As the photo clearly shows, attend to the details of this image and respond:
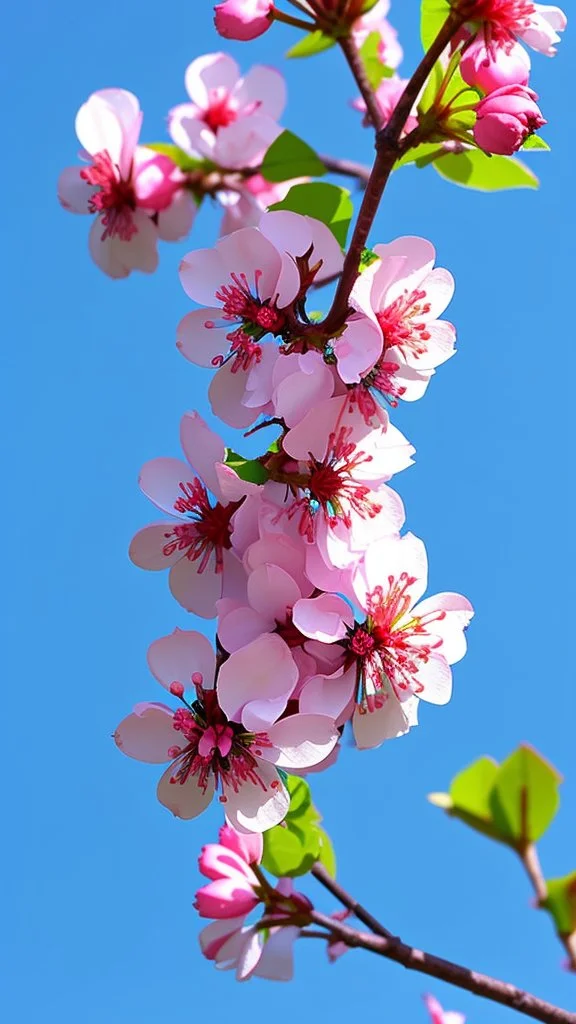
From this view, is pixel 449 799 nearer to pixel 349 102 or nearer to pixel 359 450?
pixel 359 450

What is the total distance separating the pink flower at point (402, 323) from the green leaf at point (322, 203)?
0.22 metres

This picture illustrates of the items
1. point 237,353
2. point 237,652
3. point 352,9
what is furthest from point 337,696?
point 352,9

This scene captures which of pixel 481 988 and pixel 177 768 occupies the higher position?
pixel 177 768

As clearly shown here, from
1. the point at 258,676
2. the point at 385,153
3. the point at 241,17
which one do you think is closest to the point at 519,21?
the point at 385,153

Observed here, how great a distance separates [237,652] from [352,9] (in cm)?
97

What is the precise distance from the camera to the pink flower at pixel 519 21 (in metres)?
1.20

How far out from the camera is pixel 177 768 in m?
1.26

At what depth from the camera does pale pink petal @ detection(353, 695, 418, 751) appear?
4.15ft

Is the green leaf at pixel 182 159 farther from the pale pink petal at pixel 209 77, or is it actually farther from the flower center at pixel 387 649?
the flower center at pixel 387 649

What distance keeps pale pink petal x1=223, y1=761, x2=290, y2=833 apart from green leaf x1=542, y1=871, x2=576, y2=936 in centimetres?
57

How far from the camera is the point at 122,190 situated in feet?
7.04

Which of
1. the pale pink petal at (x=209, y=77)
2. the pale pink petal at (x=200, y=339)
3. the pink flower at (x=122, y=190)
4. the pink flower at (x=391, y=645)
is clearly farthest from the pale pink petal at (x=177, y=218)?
the pink flower at (x=391, y=645)

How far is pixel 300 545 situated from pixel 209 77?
5.22ft

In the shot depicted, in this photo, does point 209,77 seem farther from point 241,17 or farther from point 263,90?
point 241,17
